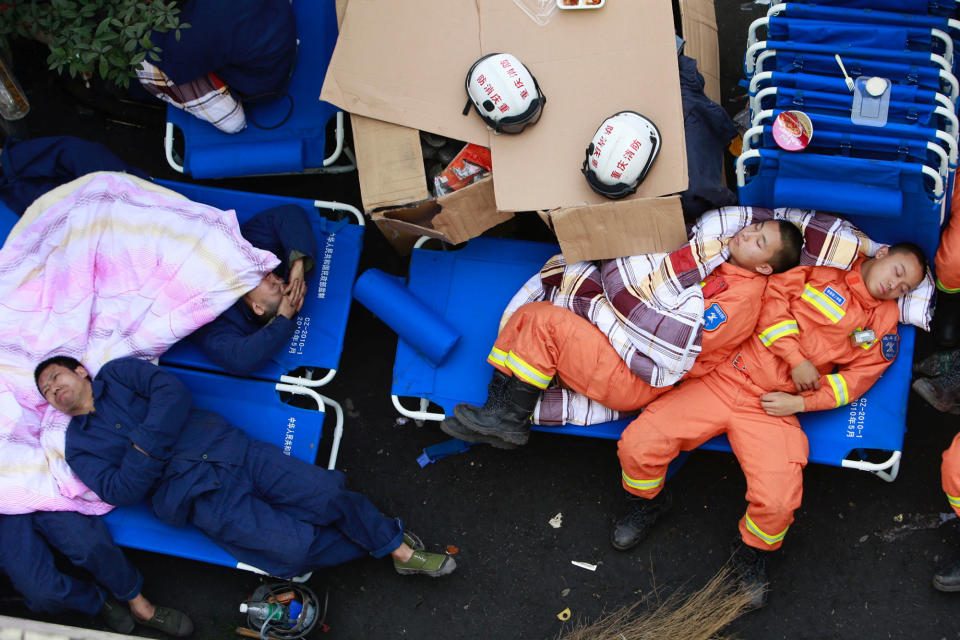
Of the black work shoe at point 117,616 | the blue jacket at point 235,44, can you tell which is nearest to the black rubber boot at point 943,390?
the blue jacket at point 235,44

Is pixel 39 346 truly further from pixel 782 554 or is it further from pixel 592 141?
pixel 782 554

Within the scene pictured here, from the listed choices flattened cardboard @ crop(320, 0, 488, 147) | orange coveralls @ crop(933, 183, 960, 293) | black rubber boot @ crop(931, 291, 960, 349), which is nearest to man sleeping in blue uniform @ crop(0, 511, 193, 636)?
flattened cardboard @ crop(320, 0, 488, 147)

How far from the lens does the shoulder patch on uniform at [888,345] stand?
3.43m

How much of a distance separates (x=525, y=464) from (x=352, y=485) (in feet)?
2.91

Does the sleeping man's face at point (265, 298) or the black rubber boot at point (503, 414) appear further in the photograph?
the sleeping man's face at point (265, 298)

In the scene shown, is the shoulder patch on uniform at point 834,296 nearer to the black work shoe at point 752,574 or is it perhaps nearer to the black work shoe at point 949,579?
the black work shoe at point 752,574

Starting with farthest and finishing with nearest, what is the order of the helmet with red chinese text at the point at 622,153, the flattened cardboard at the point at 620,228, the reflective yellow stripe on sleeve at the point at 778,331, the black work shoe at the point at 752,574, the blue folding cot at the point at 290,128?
the blue folding cot at the point at 290,128
the black work shoe at the point at 752,574
the reflective yellow stripe on sleeve at the point at 778,331
the flattened cardboard at the point at 620,228
the helmet with red chinese text at the point at 622,153

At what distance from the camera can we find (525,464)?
396cm

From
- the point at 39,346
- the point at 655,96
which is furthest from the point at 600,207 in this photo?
the point at 39,346

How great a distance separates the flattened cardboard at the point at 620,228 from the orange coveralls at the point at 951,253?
1043 mm

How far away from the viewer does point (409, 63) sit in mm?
3480

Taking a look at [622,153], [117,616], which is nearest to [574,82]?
[622,153]

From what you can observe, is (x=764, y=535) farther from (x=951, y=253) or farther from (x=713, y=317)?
(x=951, y=253)

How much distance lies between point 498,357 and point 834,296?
4.80 feet
